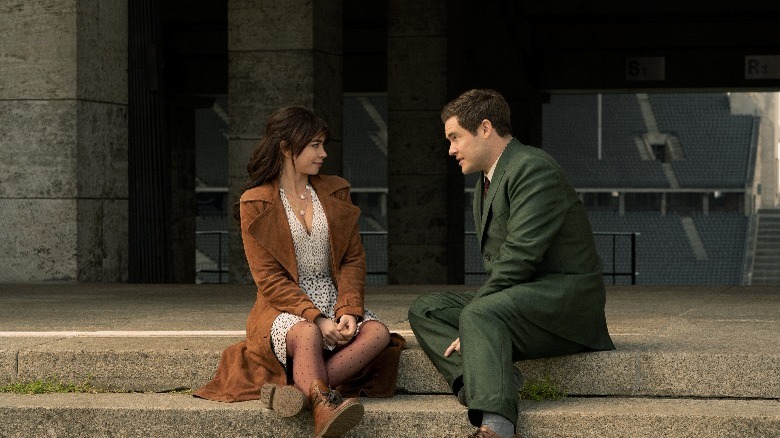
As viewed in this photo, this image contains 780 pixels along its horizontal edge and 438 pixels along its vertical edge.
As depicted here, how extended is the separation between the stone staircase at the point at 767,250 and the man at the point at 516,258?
48854 millimetres

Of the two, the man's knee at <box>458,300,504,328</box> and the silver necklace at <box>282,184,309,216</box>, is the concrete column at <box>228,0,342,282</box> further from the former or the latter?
the man's knee at <box>458,300,504,328</box>

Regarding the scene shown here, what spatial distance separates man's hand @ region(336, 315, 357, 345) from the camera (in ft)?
16.3

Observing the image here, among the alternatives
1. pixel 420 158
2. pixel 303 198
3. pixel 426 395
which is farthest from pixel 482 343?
pixel 420 158

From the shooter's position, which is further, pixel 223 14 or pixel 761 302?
pixel 223 14

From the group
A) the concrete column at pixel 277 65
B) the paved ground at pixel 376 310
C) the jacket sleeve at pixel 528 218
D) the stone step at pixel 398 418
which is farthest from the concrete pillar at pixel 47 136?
the jacket sleeve at pixel 528 218

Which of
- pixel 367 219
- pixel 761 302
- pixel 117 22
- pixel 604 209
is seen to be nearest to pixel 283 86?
pixel 117 22

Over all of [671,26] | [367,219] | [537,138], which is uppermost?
[671,26]

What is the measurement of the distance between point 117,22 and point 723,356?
6.84 metres

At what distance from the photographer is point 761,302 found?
8188 millimetres

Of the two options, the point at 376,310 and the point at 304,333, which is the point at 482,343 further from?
the point at 376,310

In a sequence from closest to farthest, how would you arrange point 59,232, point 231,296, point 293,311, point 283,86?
1. point 293,311
2. point 231,296
3. point 59,232
4. point 283,86

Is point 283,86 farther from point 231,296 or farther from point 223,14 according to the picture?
point 223,14

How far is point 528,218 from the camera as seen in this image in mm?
4793

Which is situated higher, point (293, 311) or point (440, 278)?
point (293, 311)
